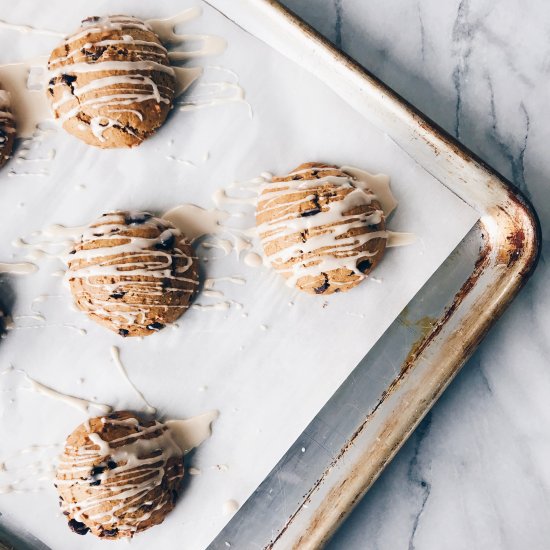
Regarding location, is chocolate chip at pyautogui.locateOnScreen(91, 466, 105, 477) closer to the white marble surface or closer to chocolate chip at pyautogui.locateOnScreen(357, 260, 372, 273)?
the white marble surface

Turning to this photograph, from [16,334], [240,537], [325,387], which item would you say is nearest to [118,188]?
[16,334]

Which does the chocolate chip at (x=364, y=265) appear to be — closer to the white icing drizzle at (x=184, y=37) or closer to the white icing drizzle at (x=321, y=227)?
the white icing drizzle at (x=321, y=227)

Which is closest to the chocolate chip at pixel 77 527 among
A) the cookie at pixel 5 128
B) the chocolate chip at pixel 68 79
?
the cookie at pixel 5 128

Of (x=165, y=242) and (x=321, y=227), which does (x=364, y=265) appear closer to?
(x=321, y=227)

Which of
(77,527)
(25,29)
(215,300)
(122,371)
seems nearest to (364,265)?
(215,300)

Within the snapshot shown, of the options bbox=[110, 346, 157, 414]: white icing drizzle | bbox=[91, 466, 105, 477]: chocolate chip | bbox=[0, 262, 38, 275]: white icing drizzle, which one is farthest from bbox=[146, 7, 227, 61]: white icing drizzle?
bbox=[91, 466, 105, 477]: chocolate chip

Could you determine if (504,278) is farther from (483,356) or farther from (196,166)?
(196,166)
